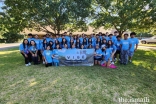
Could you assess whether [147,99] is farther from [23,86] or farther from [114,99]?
[23,86]

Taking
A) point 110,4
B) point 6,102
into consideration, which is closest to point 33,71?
point 6,102

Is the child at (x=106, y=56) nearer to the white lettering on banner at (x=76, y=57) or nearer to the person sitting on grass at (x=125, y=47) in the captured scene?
the person sitting on grass at (x=125, y=47)

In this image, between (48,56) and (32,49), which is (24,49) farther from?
(48,56)

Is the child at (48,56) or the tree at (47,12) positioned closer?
the child at (48,56)

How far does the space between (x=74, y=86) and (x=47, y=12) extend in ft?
21.1

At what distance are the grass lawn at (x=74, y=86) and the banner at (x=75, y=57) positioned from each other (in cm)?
95

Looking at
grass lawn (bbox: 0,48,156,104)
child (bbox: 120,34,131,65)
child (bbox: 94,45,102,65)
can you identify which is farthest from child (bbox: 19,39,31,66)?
child (bbox: 120,34,131,65)

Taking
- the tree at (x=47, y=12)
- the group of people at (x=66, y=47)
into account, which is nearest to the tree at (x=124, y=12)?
the tree at (x=47, y=12)

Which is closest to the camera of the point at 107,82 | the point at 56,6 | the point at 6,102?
the point at 6,102

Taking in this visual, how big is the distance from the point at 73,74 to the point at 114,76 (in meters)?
1.64

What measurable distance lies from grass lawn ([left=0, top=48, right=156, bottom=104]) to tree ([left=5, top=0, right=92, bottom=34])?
15.5 ft

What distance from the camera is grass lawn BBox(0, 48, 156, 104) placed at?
3.91m

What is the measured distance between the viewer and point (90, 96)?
404cm

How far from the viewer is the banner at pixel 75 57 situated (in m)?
7.18
